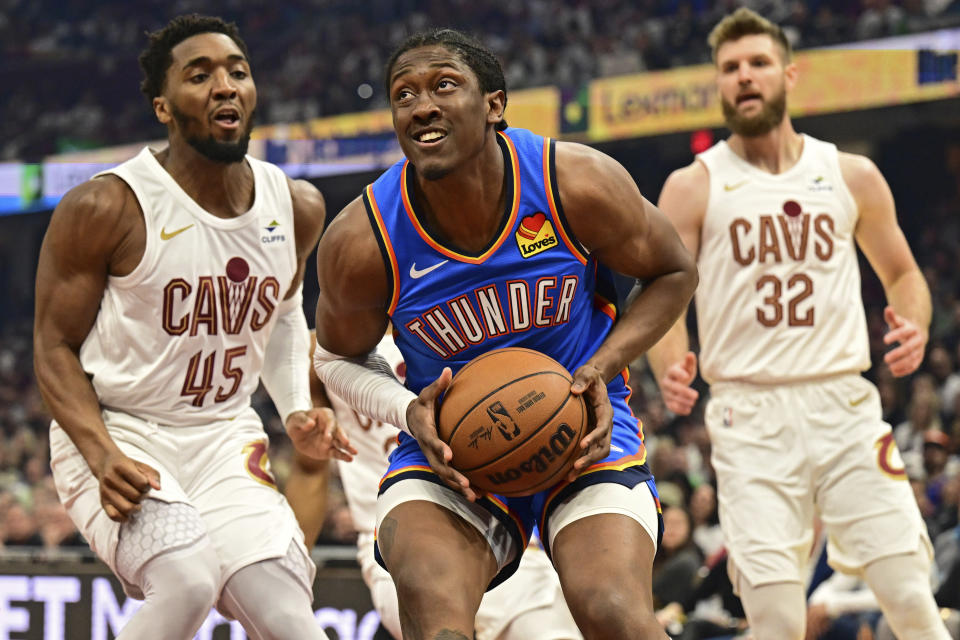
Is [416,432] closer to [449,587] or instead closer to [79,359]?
[449,587]

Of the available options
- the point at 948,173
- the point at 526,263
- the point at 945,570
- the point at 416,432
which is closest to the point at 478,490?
the point at 416,432

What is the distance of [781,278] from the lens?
16.3ft

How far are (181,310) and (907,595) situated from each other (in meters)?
→ 2.87

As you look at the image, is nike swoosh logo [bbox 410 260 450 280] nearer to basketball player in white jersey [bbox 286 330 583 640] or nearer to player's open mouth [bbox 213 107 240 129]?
basketball player in white jersey [bbox 286 330 583 640]

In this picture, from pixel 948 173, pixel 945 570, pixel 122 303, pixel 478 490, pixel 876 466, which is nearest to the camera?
pixel 478 490

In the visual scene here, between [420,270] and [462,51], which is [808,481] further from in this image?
[462,51]

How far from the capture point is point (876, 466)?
4.75m

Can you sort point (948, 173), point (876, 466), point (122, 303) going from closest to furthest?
point (122, 303)
point (876, 466)
point (948, 173)

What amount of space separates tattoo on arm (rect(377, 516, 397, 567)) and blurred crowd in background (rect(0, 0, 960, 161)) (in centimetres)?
1252

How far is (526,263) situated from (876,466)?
Result: 2.17m

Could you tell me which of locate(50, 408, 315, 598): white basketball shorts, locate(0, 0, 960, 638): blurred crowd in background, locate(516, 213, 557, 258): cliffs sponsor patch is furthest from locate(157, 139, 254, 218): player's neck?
locate(0, 0, 960, 638): blurred crowd in background

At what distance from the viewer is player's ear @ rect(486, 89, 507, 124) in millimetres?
3369

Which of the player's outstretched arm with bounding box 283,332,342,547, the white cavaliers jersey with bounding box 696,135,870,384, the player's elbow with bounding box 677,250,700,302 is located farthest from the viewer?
the player's outstretched arm with bounding box 283,332,342,547

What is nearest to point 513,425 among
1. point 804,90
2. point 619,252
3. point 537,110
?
point 619,252
